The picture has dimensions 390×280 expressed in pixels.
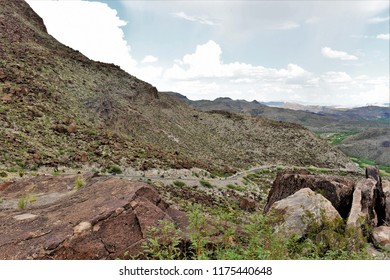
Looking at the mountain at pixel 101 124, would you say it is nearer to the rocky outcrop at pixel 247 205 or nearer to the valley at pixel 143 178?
the valley at pixel 143 178

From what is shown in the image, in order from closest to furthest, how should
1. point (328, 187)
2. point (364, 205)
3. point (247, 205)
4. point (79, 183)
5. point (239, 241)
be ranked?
point (239, 241) < point (79, 183) < point (364, 205) < point (328, 187) < point (247, 205)

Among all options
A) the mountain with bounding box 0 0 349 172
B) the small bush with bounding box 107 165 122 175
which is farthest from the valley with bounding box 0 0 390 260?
the mountain with bounding box 0 0 349 172

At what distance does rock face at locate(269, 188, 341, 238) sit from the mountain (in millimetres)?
24373

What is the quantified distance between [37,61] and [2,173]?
138 ft

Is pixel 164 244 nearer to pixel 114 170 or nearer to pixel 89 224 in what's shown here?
pixel 89 224

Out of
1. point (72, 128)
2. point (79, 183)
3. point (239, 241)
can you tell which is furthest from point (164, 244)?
point (72, 128)

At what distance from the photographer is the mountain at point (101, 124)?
37969 millimetres

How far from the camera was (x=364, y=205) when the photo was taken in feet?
48.4

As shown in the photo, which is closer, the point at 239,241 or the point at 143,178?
the point at 239,241

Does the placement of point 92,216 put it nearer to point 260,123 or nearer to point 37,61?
point 37,61

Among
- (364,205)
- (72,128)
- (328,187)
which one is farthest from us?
(72,128)

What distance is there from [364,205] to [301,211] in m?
4.51

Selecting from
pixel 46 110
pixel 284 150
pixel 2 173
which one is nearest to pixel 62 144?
pixel 46 110

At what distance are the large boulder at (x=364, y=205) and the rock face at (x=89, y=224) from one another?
285 inches
